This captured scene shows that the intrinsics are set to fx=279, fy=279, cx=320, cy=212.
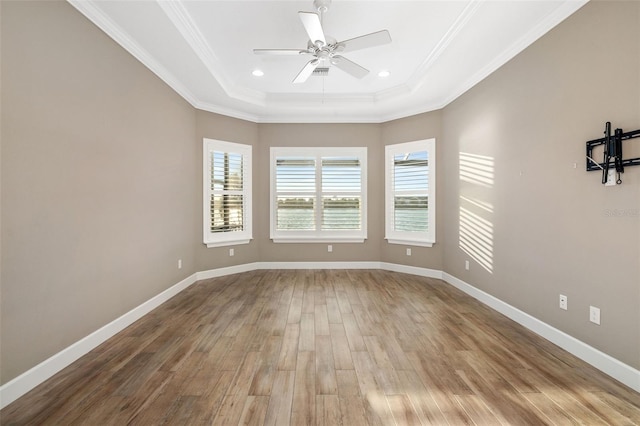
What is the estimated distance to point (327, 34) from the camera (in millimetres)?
3057

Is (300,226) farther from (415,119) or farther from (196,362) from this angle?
(196,362)

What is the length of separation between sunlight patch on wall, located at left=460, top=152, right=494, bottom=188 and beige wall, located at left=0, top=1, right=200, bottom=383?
4111 mm

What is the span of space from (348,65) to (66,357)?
362 cm

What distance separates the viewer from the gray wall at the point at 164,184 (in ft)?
6.19

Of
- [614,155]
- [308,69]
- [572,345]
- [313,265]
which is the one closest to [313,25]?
[308,69]

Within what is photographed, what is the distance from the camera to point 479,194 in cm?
364

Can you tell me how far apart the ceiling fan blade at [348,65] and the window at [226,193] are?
105 inches

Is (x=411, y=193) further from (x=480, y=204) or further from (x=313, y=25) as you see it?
(x=313, y=25)

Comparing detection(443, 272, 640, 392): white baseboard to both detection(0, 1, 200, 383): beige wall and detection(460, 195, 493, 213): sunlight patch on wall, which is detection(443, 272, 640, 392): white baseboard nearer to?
detection(460, 195, 493, 213): sunlight patch on wall

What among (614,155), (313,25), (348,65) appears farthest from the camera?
(348,65)

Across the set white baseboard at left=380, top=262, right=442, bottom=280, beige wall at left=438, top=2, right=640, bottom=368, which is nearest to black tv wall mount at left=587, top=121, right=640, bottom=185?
beige wall at left=438, top=2, right=640, bottom=368

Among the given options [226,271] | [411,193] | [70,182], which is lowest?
[226,271]

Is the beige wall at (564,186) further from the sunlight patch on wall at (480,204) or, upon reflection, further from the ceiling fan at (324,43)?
the ceiling fan at (324,43)

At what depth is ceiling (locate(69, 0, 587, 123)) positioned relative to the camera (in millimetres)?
2521
